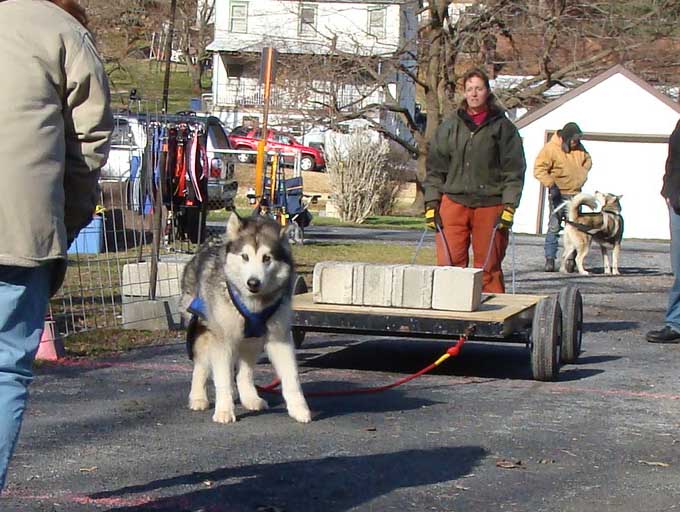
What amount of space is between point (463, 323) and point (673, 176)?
315 cm

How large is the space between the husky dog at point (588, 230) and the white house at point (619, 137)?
1219cm

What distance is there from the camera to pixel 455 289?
762cm

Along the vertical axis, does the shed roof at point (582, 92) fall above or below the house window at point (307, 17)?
below

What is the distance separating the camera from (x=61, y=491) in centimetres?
477

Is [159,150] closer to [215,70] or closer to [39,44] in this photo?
[39,44]

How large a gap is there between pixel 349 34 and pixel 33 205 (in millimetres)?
27483

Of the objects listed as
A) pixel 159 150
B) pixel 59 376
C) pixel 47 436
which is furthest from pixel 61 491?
pixel 159 150

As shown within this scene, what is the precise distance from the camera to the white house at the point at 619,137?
29.5m

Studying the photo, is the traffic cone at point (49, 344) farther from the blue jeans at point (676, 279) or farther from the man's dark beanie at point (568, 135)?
the man's dark beanie at point (568, 135)

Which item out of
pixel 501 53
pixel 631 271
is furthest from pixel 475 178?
pixel 501 53

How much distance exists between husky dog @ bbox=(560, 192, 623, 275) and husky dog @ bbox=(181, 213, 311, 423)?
1091cm

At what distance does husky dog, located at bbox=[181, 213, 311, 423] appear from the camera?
6211mm

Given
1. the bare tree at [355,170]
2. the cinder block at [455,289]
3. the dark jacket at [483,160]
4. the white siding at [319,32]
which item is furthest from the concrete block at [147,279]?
the white siding at [319,32]

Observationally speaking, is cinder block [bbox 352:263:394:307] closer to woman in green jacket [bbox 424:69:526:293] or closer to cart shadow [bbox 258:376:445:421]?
cart shadow [bbox 258:376:445:421]
